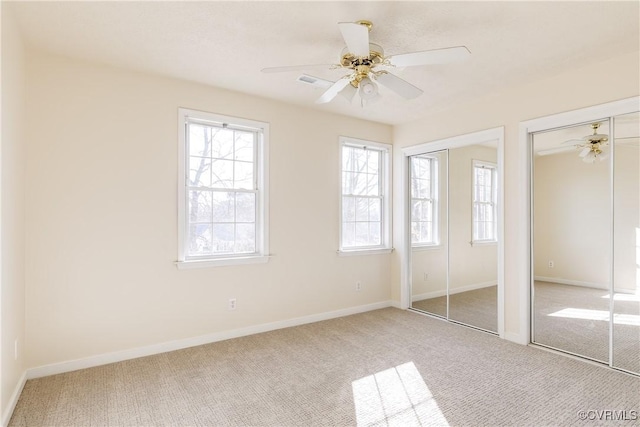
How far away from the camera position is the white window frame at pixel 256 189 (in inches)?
136

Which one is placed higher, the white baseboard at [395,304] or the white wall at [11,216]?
the white wall at [11,216]

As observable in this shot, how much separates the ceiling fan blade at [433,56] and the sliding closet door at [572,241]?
1.95m

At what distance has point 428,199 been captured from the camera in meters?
4.75

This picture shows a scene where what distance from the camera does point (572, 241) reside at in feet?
11.1

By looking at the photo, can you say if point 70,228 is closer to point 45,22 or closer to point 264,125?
point 45,22

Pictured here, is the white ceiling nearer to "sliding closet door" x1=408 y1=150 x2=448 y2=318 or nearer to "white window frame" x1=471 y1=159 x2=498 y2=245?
"white window frame" x1=471 y1=159 x2=498 y2=245

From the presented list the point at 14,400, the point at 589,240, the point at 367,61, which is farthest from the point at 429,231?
the point at 14,400

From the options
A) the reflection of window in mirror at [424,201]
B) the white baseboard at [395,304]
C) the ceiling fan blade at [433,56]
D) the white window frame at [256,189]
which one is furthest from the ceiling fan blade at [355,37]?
the white baseboard at [395,304]

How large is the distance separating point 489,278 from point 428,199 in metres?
1.32

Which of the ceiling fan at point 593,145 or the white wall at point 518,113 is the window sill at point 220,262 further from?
the ceiling fan at point 593,145

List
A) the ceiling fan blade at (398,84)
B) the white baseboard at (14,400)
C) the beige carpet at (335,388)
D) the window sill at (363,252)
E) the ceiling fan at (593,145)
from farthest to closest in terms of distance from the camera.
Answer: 1. the window sill at (363,252)
2. the ceiling fan at (593,145)
3. the ceiling fan blade at (398,84)
4. the beige carpet at (335,388)
5. the white baseboard at (14,400)

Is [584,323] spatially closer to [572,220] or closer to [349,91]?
[572,220]

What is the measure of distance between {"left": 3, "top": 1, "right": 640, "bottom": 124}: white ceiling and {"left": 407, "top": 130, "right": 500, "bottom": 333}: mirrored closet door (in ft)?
3.77

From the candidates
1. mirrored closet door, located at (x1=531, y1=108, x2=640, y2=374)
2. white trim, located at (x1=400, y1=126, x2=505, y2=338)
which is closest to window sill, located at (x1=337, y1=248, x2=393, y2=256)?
white trim, located at (x1=400, y1=126, x2=505, y2=338)
